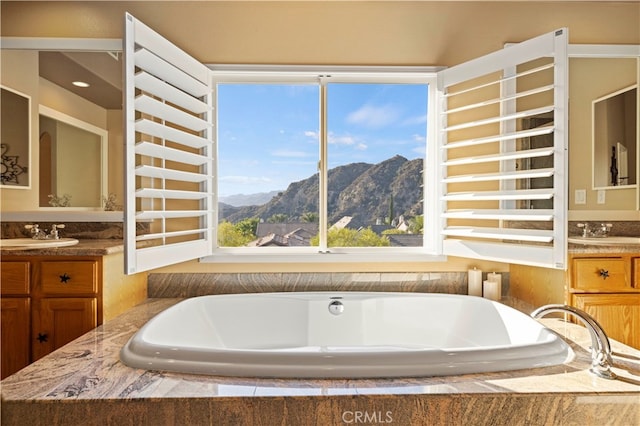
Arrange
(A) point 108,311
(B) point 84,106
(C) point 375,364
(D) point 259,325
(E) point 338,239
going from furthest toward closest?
(E) point 338,239
(B) point 84,106
(D) point 259,325
(A) point 108,311
(C) point 375,364

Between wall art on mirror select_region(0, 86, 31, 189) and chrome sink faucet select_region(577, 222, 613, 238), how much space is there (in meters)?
3.42

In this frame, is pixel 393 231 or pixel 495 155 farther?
pixel 393 231

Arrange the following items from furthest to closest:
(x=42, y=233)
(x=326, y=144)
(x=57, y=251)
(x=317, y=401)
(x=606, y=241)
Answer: (x=326, y=144) < (x=42, y=233) < (x=606, y=241) < (x=57, y=251) < (x=317, y=401)

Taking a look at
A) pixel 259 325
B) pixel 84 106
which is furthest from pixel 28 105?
pixel 259 325

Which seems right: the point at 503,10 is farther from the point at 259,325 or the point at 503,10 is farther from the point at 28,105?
the point at 28,105

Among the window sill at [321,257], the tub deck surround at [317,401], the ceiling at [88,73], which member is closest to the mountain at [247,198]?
the window sill at [321,257]

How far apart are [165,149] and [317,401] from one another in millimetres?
1459

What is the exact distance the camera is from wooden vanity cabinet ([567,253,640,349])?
2041 mm

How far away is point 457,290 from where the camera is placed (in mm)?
2506

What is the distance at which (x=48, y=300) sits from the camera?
197cm

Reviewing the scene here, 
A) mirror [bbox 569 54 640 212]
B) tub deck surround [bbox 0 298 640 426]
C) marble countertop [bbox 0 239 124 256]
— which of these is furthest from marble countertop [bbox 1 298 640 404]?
mirror [bbox 569 54 640 212]

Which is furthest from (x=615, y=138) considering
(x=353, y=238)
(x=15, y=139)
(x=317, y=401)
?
(x=15, y=139)

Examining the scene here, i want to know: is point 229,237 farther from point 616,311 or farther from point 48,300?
point 616,311

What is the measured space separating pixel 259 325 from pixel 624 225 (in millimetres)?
2366
